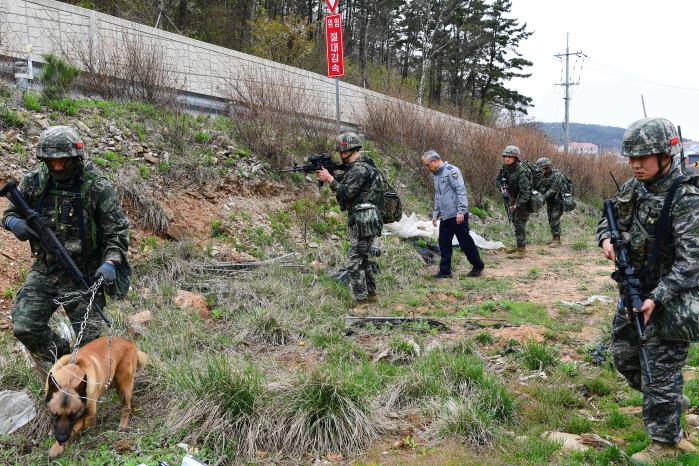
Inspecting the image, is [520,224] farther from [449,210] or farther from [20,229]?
[20,229]

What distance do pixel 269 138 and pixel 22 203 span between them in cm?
688

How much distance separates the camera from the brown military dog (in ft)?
9.70

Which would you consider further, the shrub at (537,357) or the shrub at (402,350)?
the shrub at (402,350)

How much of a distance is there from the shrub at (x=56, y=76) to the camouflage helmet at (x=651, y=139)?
7.91 m

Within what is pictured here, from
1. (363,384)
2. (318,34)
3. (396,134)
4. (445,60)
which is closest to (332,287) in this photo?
(363,384)

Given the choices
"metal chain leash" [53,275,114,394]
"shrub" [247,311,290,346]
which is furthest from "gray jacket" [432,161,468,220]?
"metal chain leash" [53,275,114,394]

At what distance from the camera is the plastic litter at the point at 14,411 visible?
136 inches

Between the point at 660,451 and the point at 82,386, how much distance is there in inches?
135

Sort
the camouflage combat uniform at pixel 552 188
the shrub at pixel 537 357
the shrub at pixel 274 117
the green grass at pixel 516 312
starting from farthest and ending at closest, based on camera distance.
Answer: the camouflage combat uniform at pixel 552 188 < the shrub at pixel 274 117 < the green grass at pixel 516 312 < the shrub at pixel 537 357

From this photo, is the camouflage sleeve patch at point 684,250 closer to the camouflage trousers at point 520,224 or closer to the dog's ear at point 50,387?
the dog's ear at point 50,387

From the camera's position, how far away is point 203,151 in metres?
9.02

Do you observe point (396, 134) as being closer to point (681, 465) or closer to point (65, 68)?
point (65, 68)

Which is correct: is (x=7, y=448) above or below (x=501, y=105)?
below

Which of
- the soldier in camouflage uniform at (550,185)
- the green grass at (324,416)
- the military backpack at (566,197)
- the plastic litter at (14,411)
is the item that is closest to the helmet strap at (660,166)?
the green grass at (324,416)
